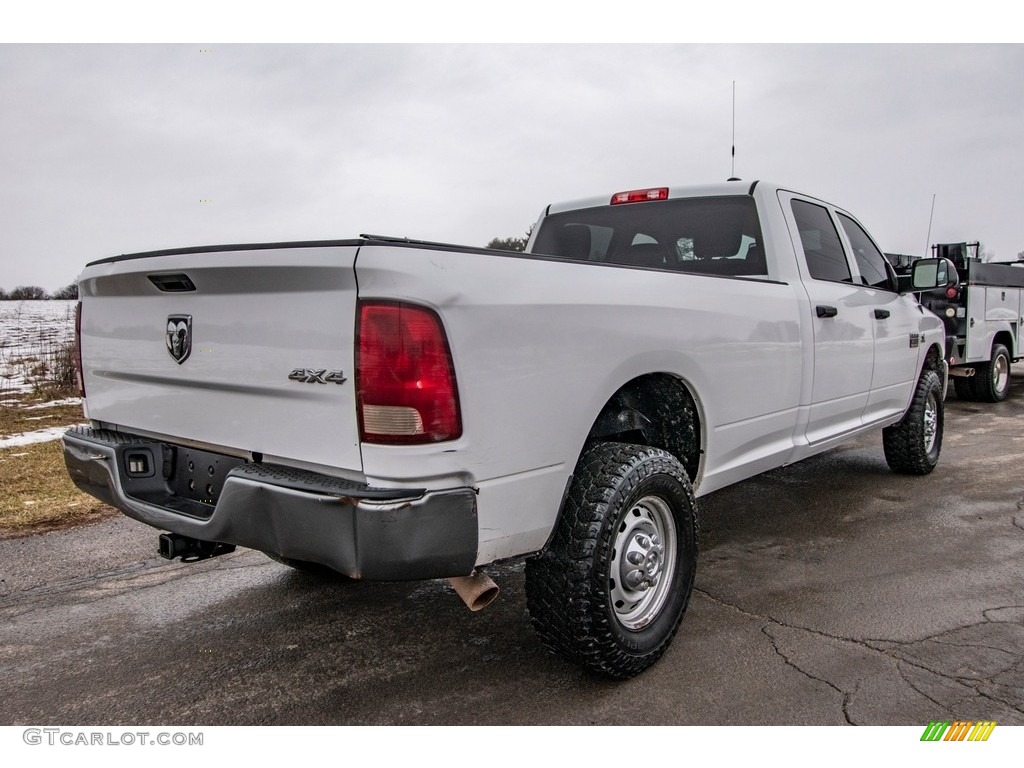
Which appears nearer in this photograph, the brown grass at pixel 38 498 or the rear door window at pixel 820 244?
the rear door window at pixel 820 244

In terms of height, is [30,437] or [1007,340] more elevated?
[1007,340]

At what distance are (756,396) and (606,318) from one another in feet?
4.10

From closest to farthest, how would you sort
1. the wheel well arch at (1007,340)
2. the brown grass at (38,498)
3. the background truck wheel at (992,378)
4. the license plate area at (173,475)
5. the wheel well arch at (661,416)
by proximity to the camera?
1. the license plate area at (173,475)
2. the wheel well arch at (661,416)
3. the brown grass at (38,498)
4. the background truck wheel at (992,378)
5. the wheel well arch at (1007,340)

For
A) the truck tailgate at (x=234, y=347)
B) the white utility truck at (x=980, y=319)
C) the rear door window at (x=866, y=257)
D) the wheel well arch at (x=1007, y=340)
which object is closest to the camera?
the truck tailgate at (x=234, y=347)

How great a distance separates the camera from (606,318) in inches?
110

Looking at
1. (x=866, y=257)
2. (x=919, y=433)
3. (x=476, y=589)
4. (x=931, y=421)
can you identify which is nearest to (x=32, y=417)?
(x=476, y=589)

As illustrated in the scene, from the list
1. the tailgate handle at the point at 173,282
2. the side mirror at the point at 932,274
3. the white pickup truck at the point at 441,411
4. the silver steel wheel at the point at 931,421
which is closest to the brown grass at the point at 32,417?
the white pickup truck at the point at 441,411

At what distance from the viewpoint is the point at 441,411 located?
2.28 meters

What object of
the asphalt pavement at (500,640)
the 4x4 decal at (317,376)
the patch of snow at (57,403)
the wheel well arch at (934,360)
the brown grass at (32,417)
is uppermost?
the 4x4 decal at (317,376)

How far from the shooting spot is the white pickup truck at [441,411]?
2268 millimetres

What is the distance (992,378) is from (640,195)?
8.00m

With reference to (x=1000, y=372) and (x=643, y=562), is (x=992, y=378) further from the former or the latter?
(x=643, y=562)

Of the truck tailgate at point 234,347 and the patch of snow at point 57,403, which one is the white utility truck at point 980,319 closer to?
the truck tailgate at point 234,347

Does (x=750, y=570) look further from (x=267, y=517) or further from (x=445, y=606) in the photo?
(x=267, y=517)
